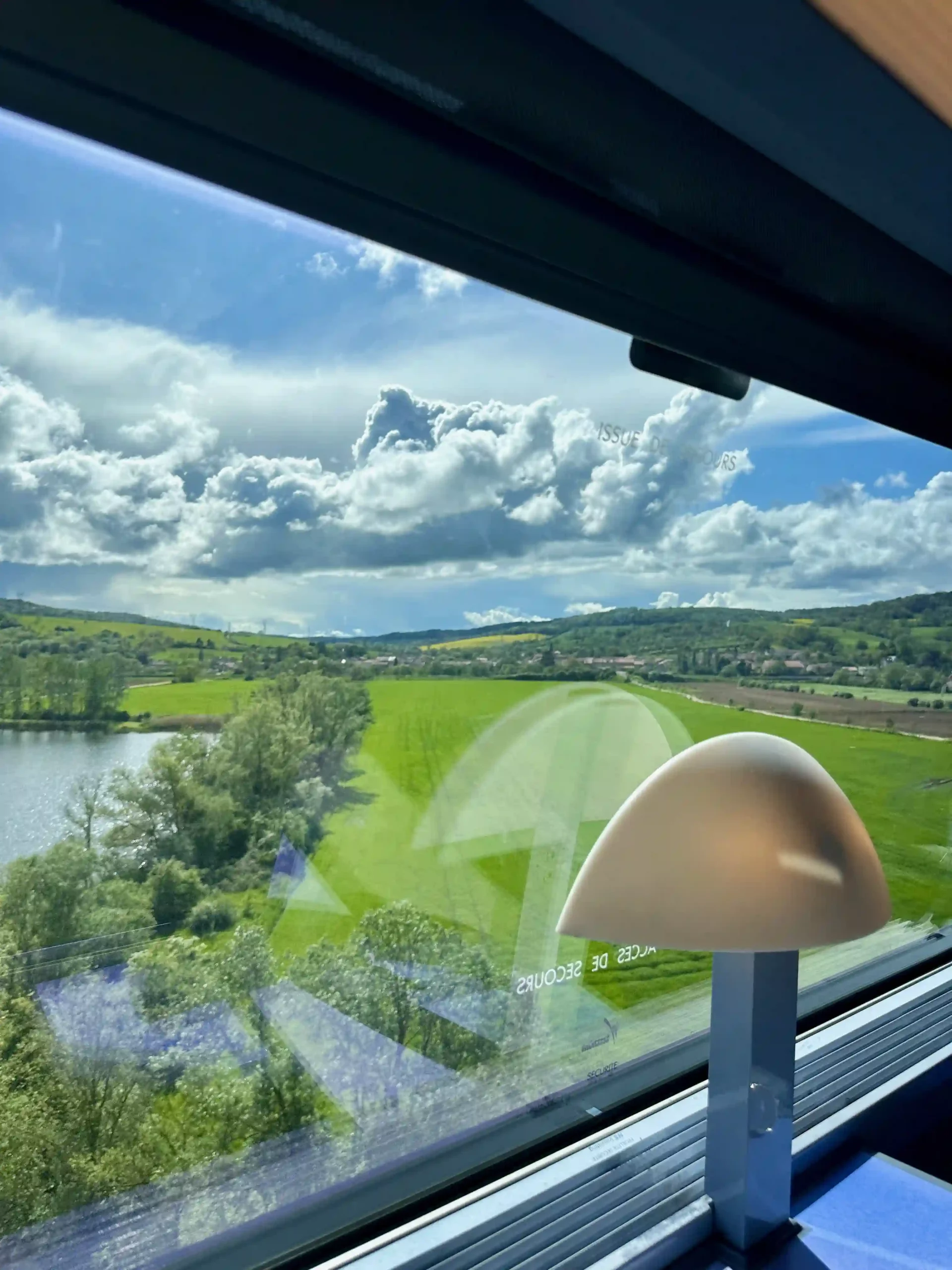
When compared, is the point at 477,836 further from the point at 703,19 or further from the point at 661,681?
the point at 703,19

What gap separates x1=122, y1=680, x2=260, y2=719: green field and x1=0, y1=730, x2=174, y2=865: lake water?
44mm

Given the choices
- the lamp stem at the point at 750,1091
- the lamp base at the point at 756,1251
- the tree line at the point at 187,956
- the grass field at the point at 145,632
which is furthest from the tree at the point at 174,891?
the lamp base at the point at 756,1251

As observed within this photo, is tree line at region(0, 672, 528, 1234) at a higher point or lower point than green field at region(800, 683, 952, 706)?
lower

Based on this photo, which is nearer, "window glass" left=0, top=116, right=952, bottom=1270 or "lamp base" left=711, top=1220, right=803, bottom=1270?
"window glass" left=0, top=116, right=952, bottom=1270

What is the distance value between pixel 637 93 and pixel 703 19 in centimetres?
13

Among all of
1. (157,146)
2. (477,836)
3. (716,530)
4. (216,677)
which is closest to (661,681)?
(716,530)

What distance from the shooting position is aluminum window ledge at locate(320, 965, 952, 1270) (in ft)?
Answer: 3.05

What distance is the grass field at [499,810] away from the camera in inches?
37.6

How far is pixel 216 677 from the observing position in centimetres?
83

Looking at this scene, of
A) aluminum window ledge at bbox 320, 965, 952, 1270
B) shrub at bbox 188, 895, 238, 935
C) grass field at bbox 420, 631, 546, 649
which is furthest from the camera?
grass field at bbox 420, 631, 546, 649

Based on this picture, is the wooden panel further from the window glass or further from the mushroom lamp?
the mushroom lamp

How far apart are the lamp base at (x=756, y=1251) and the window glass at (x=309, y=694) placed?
225 mm


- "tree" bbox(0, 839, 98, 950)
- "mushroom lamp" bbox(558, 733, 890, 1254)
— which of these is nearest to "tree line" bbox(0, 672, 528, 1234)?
"tree" bbox(0, 839, 98, 950)

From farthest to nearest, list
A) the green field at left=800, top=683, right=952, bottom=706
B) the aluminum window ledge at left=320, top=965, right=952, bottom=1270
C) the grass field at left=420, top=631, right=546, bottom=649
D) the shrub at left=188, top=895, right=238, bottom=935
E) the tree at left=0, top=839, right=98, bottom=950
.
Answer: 1. the green field at left=800, top=683, right=952, bottom=706
2. the grass field at left=420, top=631, right=546, bottom=649
3. the aluminum window ledge at left=320, top=965, right=952, bottom=1270
4. the shrub at left=188, top=895, right=238, bottom=935
5. the tree at left=0, top=839, right=98, bottom=950
